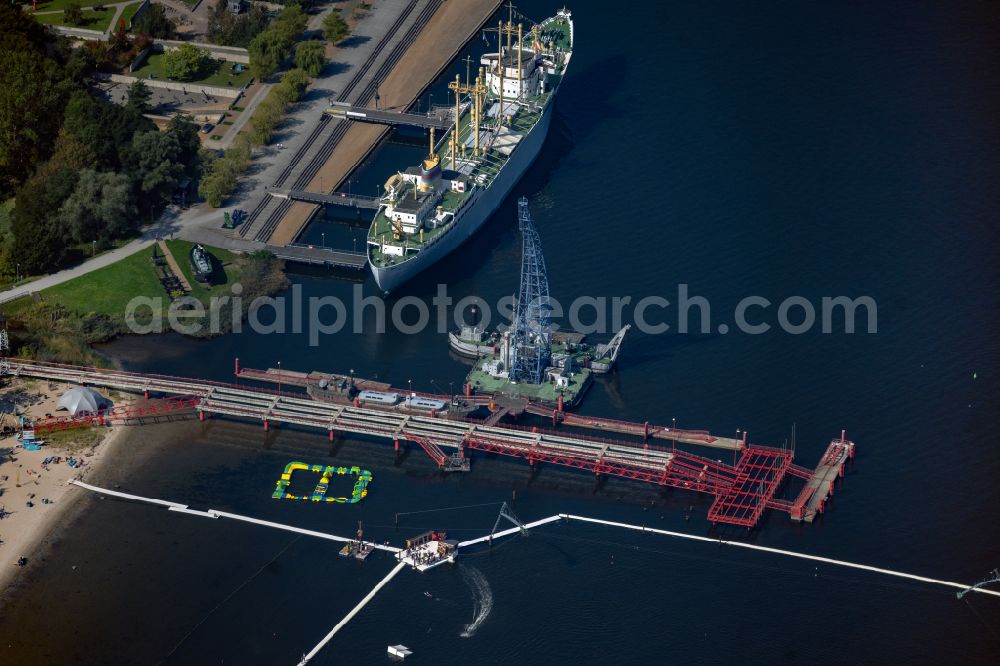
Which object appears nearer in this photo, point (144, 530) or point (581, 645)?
point (581, 645)

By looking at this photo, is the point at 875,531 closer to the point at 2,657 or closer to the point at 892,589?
the point at 892,589

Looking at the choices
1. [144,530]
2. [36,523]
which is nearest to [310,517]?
[144,530]

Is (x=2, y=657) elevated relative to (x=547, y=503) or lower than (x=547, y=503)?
lower

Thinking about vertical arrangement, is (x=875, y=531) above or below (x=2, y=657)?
above

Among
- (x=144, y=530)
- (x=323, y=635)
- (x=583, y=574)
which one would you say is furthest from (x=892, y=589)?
(x=144, y=530)

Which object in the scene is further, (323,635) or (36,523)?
(36,523)

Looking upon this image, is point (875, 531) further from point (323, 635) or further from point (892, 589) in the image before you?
point (323, 635)
